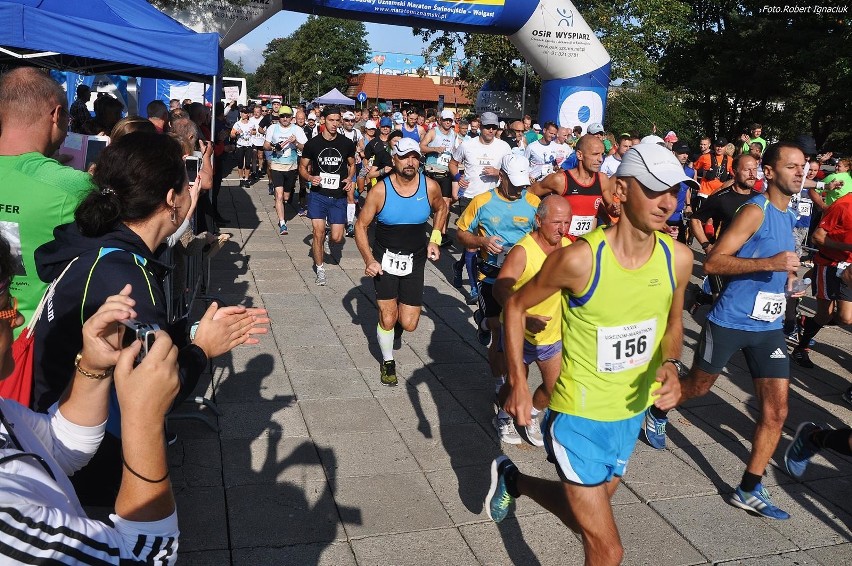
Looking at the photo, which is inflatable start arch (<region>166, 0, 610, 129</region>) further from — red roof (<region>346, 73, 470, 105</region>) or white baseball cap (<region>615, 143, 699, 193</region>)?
red roof (<region>346, 73, 470, 105</region>)

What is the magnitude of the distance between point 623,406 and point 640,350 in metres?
0.24

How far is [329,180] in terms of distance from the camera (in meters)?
9.27

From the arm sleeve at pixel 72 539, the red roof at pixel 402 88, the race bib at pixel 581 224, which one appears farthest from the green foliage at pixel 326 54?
the arm sleeve at pixel 72 539

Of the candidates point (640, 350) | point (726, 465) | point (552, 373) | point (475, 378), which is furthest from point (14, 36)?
point (726, 465)

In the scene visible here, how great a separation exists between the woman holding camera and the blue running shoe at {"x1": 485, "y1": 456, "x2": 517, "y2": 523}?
1648mm

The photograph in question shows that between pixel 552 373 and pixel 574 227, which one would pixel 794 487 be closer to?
pixel 552 373

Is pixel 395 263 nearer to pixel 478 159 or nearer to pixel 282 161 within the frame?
pixel 478 159

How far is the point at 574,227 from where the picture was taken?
6902 millimetres

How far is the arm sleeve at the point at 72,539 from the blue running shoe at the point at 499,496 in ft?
7.38

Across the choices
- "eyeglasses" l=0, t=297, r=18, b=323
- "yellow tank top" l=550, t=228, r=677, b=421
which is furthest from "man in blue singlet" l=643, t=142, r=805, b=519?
"eyeglasses" l=0, t=297, r=18, b=323

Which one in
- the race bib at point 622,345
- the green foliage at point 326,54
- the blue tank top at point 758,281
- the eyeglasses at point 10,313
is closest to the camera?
the eyeglasses at point 10,313

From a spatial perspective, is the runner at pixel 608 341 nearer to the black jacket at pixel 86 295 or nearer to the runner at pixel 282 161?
→ the black jacket at pixel 86 295

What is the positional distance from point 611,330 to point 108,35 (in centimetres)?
572

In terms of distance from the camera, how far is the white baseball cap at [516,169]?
552 centimetres
